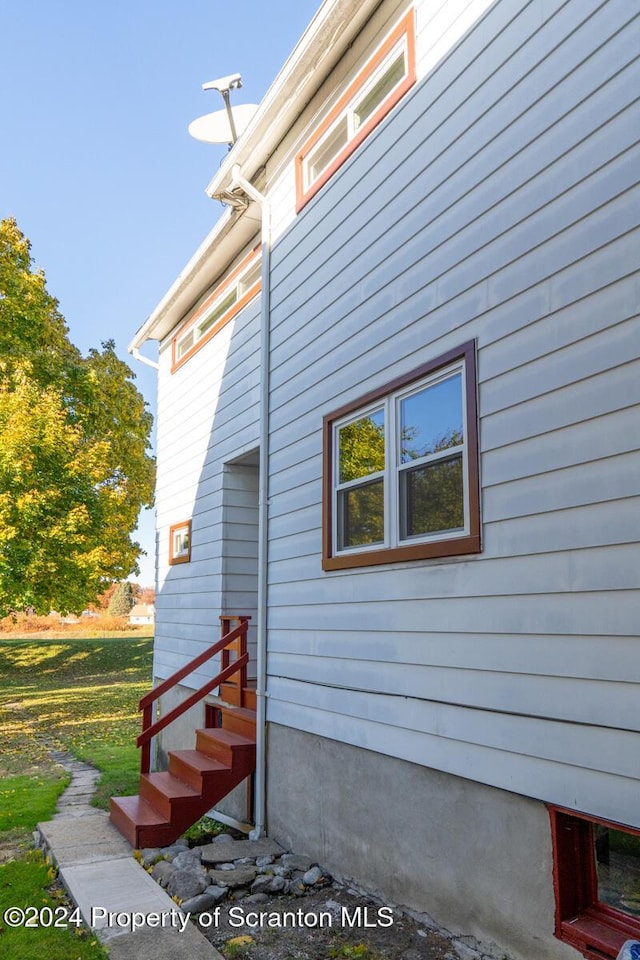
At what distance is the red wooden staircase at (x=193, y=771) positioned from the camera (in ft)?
18.5

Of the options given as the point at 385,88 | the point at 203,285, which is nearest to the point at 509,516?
A: the point at 385,88

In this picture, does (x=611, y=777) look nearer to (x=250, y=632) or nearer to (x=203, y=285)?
(x=250, y=632)

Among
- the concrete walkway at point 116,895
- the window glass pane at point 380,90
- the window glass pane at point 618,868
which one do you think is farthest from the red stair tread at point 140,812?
the window glass pane at point 380,90

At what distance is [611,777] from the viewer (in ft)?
9.69

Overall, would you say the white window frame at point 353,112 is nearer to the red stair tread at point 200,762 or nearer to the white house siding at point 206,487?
the white house siding at point 206,487

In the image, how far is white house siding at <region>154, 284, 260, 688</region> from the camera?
793 cm

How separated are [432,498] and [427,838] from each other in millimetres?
1893

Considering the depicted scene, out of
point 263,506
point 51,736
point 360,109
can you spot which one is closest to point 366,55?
point 360,109

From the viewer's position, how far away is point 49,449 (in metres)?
12.7

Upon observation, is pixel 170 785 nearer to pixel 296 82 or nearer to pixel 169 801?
pixel 169 801

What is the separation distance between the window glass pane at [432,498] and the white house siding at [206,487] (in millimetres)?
3069

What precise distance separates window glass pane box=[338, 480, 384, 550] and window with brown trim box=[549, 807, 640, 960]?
2140mm

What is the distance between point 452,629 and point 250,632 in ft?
13.7

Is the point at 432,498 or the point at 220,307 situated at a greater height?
the point at 220,307
